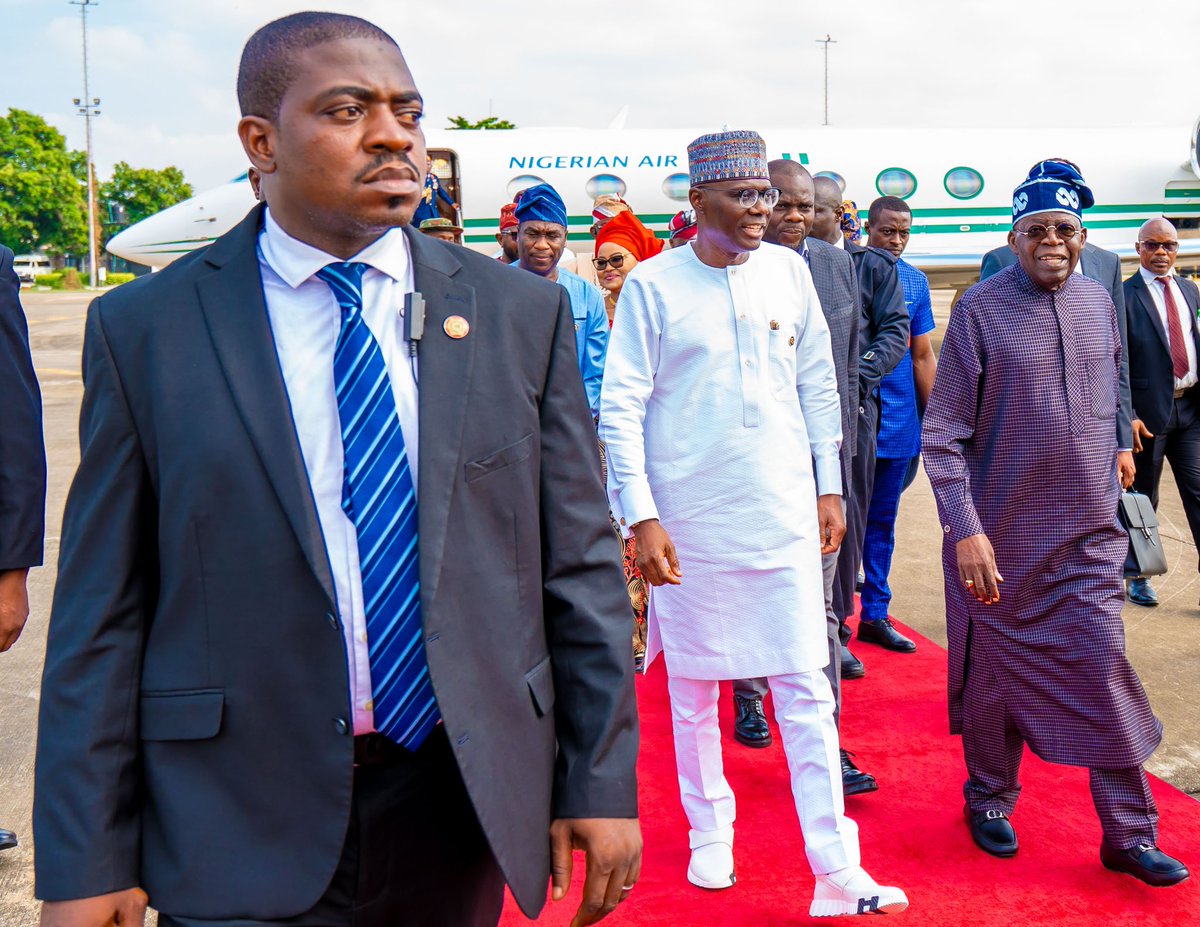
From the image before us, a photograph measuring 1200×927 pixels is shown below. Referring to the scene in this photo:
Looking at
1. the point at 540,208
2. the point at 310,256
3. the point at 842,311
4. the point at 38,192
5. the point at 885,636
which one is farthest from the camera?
the point at 38,192

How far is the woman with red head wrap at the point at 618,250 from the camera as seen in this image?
5848 millimetres

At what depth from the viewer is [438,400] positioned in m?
1.62

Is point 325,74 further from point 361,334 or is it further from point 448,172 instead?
point 448,172

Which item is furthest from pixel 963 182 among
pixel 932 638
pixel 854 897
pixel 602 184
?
pixel 854 897

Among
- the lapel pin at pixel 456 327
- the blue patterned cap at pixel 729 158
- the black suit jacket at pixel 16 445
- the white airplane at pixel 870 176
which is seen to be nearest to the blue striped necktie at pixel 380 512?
the lapel pin at pixel 456 327

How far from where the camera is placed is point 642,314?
3520 mm

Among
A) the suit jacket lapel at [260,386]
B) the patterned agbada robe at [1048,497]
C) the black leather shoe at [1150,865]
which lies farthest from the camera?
the patterned agbada robe at [1048,497]

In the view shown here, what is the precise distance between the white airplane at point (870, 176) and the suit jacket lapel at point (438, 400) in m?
13.8

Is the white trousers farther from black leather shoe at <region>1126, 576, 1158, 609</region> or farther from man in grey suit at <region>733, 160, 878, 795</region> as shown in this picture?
black leather shoe at <region>1126, 576, 1158, 609</region>

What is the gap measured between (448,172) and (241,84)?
14.4 meters

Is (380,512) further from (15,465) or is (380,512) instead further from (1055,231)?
(1055,231)

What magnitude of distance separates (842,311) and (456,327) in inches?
113

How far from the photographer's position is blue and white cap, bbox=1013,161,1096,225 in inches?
138

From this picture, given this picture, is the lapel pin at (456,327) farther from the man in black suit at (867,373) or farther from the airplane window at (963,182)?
the airplane window at (963,182)
